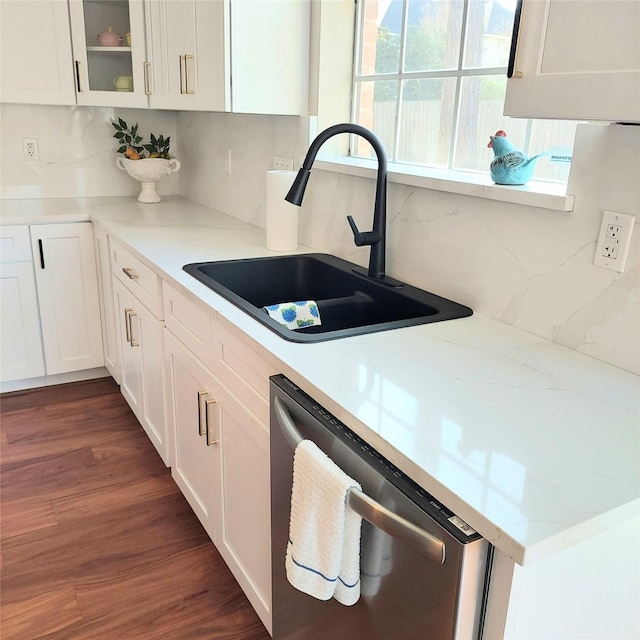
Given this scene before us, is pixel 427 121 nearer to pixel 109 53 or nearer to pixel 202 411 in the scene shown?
pixel 202 411

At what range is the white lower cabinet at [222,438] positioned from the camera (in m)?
1.45

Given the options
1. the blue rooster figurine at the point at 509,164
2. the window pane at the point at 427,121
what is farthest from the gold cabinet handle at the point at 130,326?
the blue rooster figurine at the point at 509,164

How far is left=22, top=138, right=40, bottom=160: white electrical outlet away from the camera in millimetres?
3125

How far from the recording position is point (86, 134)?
3.26 metres

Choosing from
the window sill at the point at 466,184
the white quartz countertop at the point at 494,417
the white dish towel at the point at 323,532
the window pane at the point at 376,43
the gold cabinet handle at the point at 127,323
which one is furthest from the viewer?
the gold cabinet handle at the point at 127,323

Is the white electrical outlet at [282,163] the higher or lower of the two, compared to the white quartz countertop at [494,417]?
higher

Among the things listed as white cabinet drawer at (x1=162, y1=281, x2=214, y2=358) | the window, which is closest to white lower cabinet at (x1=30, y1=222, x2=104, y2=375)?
white cabinet drawer at (x1=162, y1=281, x2=214, y2=358)

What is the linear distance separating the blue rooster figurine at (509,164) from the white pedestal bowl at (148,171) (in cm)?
211

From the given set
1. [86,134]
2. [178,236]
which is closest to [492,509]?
[178,236]

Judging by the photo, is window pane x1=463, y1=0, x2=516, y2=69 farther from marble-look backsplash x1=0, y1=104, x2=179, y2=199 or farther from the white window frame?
marble-look backsplash x1=0, y1=104, x2=179, y2=199

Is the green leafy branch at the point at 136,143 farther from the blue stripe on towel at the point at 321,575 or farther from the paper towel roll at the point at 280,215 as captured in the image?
the blue stripe on towel at the point at 321,575

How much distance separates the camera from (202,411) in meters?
1.75

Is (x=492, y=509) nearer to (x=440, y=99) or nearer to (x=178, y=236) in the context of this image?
(x=440, y=99)

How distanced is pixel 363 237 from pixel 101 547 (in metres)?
1.27
